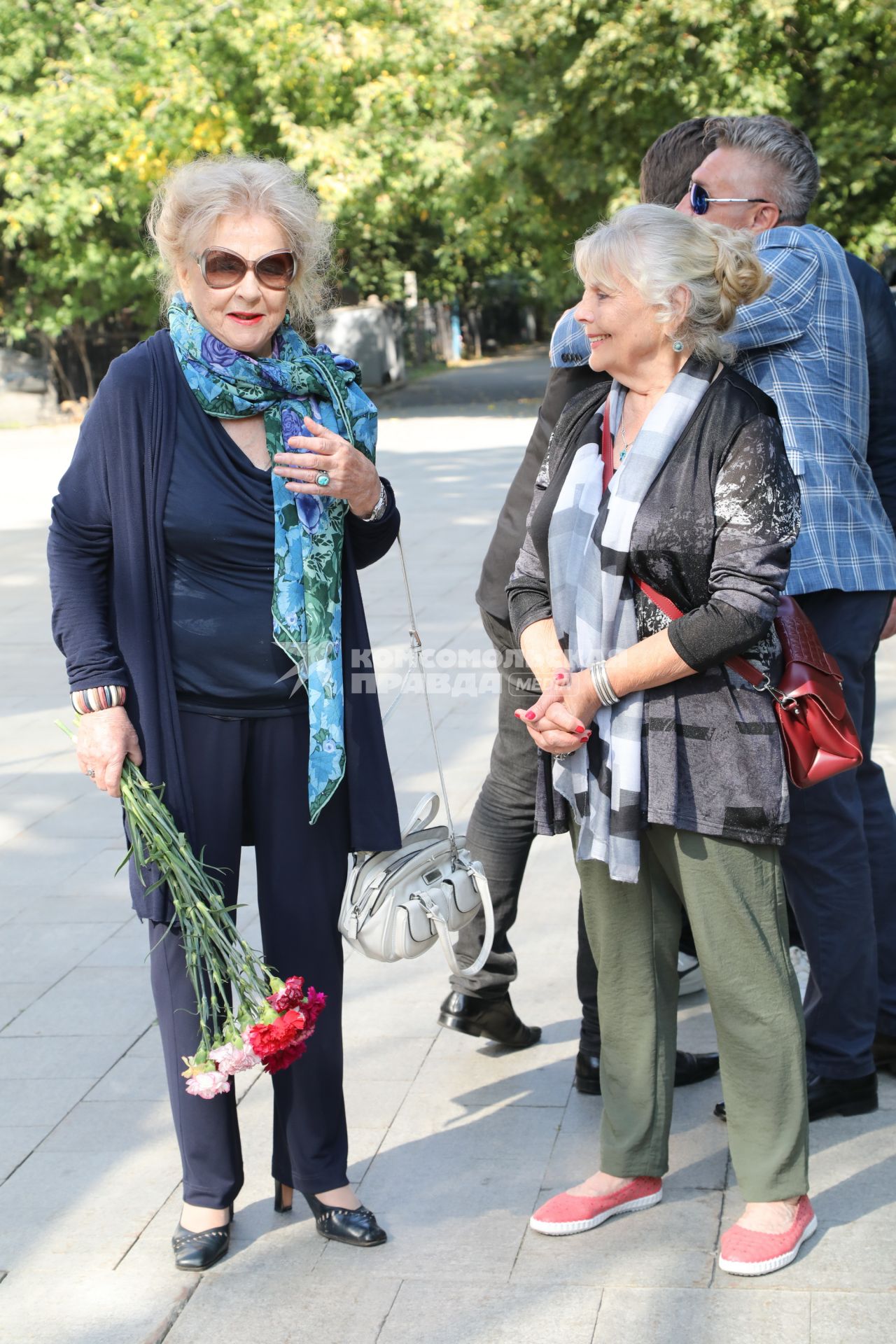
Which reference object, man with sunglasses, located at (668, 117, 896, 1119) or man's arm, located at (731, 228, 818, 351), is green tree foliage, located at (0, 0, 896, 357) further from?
man's arm, located at (731, 228, 818, 351)

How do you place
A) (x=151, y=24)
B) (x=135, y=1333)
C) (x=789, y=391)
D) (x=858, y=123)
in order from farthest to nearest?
(x=151, y=24) → (x=858, y=123) → (x=789, y=391) → (x=135, y=1333)

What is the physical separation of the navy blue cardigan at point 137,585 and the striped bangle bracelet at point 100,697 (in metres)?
0.01

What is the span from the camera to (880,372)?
3.20m

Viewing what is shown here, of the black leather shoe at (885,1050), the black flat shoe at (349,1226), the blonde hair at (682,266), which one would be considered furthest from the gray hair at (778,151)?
the black flat shoe at (349,1226)

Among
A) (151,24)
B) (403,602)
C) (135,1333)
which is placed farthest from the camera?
(151,24)

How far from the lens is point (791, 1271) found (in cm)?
264

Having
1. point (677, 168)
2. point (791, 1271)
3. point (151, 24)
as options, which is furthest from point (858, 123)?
point (791, 1271)

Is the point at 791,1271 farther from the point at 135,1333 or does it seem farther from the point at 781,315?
the point at 781,315

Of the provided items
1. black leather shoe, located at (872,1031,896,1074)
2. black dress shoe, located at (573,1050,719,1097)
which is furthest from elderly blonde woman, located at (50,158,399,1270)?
black leather shoe, located at (872,1031,896,1074)

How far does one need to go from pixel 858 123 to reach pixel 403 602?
1205cm

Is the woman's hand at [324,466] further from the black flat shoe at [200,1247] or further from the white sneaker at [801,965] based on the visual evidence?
the white sneaker at [801,965]

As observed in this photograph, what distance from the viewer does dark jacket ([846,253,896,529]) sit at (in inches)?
124

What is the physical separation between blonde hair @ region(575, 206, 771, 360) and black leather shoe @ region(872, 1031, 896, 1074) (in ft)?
5.42

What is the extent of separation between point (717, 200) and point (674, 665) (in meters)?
1.14
